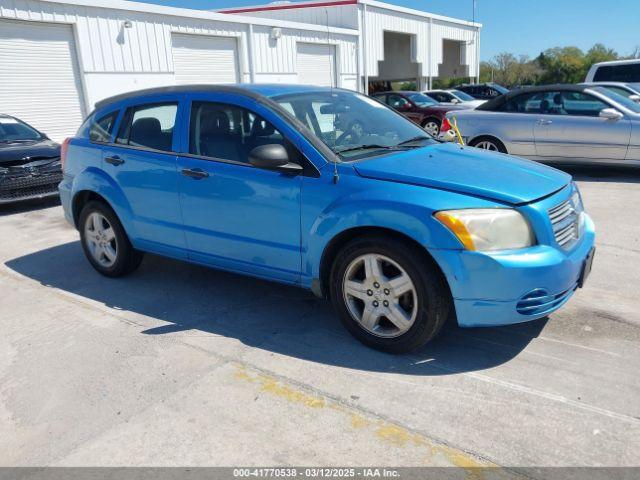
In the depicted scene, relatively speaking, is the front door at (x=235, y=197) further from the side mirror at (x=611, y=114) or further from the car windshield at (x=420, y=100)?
the car windshield at (x=420, y=100)

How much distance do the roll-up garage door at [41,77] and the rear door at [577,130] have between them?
10.8m

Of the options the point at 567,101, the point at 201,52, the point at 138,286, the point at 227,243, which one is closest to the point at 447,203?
the point at 227,243

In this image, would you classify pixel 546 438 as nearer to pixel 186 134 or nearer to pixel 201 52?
pixel 186 134

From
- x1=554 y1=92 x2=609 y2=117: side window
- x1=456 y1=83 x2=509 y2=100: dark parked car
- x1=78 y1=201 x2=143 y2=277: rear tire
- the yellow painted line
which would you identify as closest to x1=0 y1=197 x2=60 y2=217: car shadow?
x1=78 y1=201 x2=143 y2=277: rear tire

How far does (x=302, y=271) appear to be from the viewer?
3.80m

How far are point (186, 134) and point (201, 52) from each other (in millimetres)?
13594

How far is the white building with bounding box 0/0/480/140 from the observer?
12648 mm

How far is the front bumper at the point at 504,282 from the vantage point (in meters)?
3.08

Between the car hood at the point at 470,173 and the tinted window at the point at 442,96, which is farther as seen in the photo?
the tinted window at the point at 442,96

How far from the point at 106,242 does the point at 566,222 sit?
12.8 feet

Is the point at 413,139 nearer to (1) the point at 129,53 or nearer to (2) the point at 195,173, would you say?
(2) the point at 195,173

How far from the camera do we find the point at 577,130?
8.87 m

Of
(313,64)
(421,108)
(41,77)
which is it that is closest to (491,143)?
(421,108)

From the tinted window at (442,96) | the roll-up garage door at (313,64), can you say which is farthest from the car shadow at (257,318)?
the tinted window at (442,96)
